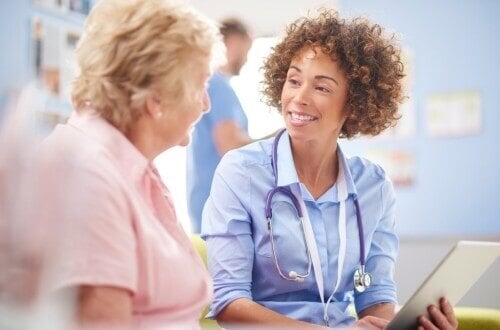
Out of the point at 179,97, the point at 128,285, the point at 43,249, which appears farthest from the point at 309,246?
the point at 43,249

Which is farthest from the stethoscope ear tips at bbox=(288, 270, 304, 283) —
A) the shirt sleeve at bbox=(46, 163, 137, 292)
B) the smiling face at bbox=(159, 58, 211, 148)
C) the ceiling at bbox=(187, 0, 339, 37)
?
the ceiling at bbox=(187, 0, 339, 37)

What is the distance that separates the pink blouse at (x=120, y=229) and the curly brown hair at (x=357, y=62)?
72 centimetres

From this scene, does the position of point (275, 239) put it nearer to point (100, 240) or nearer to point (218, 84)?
point (100, 240)

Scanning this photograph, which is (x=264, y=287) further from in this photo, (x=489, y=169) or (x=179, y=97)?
(x=489, y=169)

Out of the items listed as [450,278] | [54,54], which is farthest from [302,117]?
[54,54]

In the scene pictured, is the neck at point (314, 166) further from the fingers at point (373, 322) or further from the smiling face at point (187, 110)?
the smiling face at point (187, 110)

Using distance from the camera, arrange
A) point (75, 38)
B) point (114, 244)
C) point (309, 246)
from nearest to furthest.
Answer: point (114, 244) → point (309, 246) → point (75, 38)

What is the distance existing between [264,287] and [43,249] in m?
0.96

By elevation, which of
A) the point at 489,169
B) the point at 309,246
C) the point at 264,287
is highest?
the point at 309,246

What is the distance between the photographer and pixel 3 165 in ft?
2.53

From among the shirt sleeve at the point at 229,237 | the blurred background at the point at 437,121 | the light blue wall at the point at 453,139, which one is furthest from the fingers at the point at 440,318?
the light blue wall at the point at 453,139

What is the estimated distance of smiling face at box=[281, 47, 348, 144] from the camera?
181 cm

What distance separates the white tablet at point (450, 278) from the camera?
1371 millimetres

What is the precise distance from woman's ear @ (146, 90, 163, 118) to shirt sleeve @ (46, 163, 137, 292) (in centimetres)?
17
